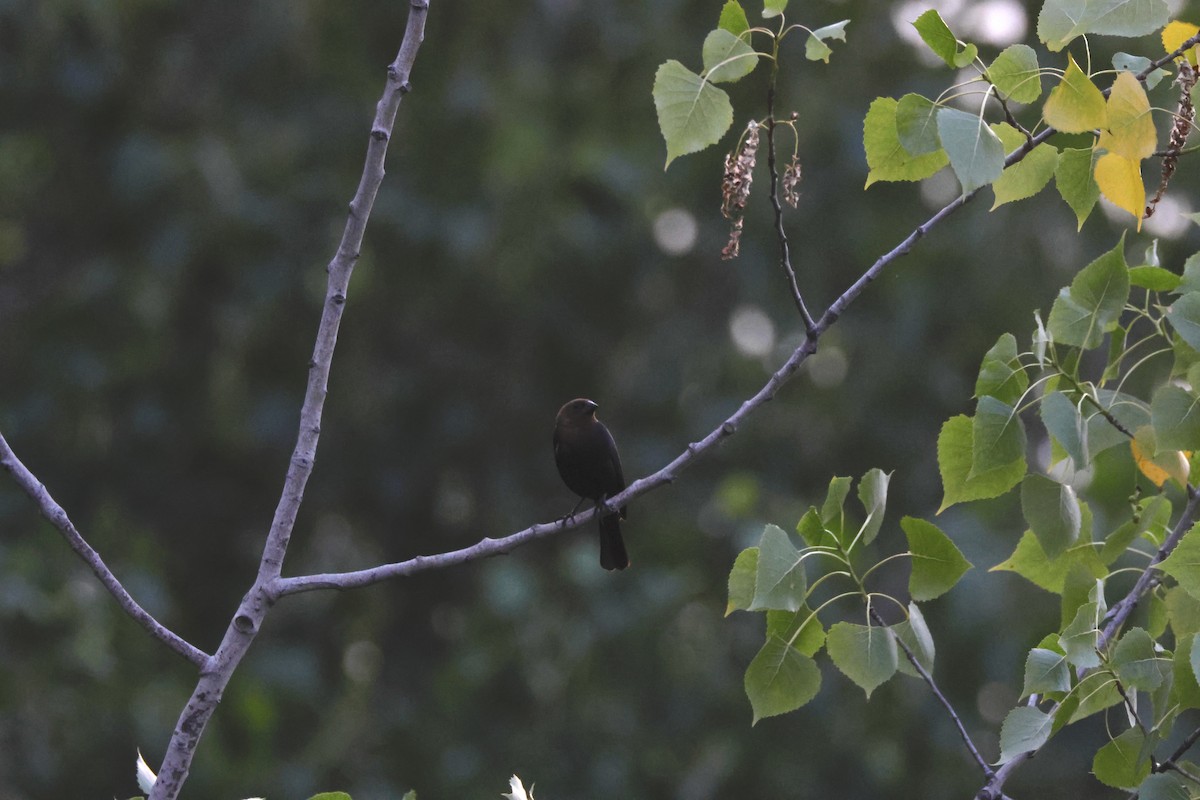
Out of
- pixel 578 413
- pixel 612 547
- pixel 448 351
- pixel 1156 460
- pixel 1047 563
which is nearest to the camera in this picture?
pixel 1156 460

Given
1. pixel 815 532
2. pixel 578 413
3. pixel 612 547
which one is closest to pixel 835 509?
pixel 815 532

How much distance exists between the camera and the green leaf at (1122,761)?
83.4 inches

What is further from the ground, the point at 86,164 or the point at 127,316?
the point at 86,164

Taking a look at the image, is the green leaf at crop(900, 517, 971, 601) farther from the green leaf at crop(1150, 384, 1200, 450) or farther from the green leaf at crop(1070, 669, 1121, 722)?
the green leaf at crop(1150, 384, 1200, 450)

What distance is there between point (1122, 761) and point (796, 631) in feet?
1.76

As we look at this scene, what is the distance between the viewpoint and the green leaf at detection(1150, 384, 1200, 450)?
6.76ft

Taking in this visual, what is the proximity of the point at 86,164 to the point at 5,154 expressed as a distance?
66 centimetres

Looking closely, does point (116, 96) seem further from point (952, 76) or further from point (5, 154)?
point (952, 76)

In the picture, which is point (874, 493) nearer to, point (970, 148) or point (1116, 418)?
point (1116, 418)

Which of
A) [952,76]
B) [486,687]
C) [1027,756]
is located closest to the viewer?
[1027,756]

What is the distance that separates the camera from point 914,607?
2182 millimetres

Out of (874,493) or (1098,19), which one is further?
(874,493)

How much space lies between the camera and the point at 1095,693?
6.91ft

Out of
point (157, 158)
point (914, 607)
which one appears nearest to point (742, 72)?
point (914, 607)
